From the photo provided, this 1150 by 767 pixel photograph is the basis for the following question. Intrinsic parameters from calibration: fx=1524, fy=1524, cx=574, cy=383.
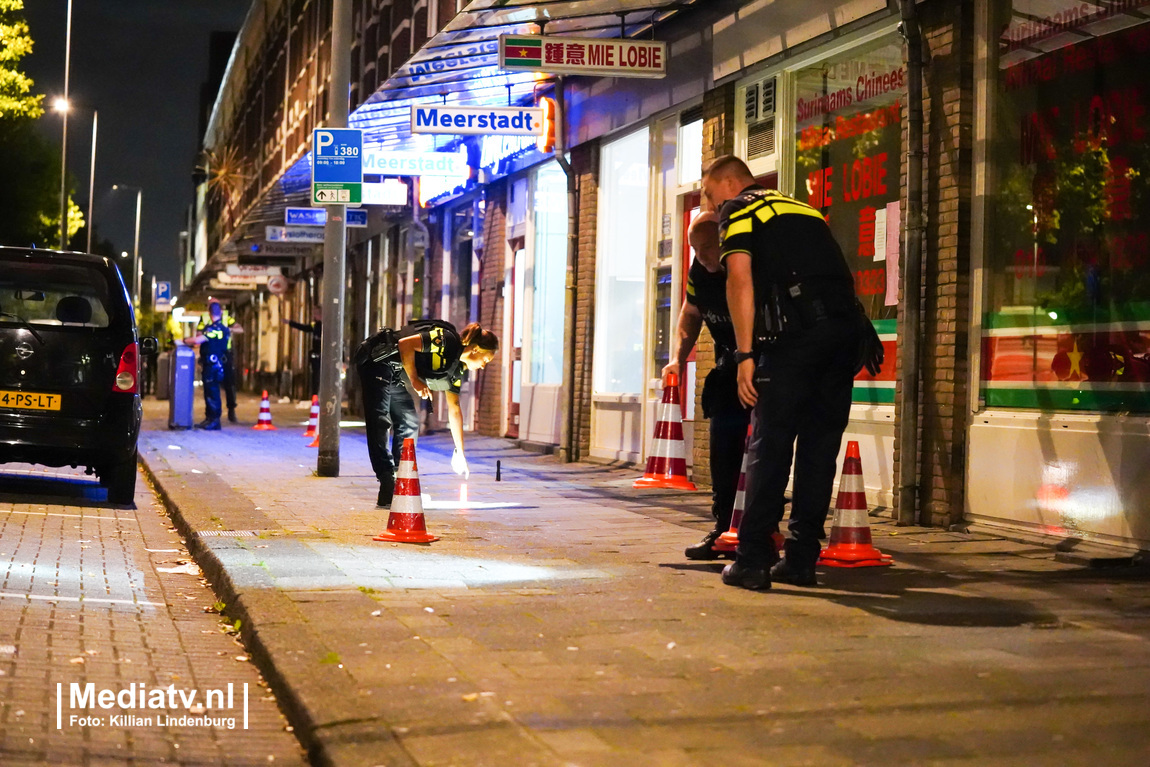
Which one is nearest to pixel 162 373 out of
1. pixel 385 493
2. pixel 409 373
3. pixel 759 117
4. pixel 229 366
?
pixel 229 366

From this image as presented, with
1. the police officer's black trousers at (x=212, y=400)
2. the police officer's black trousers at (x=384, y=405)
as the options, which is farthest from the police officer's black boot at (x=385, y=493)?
the police officer's black trousers at (x=212, y=400)

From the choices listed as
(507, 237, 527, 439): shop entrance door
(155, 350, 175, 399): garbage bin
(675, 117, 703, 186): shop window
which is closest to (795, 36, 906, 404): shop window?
(675, 117, 703, 186): shop window

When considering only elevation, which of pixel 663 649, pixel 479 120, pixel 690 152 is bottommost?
pixel 663 649

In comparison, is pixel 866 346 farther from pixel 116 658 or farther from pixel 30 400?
pixel 30 400

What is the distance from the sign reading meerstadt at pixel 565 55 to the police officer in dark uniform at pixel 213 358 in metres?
10.1

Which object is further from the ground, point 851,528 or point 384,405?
point 384,405

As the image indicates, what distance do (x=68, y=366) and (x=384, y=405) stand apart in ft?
8.61

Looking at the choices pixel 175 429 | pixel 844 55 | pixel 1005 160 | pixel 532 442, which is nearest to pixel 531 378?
pixel 532 442

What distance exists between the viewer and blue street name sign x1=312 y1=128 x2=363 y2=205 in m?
13.7

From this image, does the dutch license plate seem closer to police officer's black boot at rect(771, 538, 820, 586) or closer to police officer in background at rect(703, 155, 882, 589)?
police officer in background at rect(703, 155, 882, 589)

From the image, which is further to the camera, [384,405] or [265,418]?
[265,418]

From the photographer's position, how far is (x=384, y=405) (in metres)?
10.6

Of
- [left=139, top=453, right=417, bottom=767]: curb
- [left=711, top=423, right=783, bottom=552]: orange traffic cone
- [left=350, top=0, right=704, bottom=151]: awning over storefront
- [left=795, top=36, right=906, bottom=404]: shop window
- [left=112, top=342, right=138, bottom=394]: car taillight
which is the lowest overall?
[left=139, top=453, right=417, bottom=767]: curb

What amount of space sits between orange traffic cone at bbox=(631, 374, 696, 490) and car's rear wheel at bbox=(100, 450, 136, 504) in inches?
155
